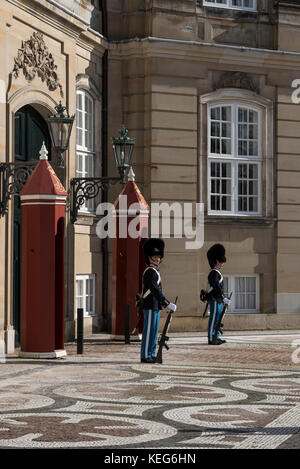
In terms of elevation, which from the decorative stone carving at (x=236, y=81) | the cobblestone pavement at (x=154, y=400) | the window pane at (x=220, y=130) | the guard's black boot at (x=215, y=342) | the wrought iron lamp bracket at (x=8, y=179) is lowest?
the guard's black boot at (x=215, y=342)

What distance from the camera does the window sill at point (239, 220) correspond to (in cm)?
2138

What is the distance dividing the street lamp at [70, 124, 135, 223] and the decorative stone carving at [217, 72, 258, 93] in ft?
12.3

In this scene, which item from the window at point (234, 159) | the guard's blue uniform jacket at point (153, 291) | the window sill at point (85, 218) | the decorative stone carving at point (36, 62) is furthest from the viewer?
the window at point (234, 159)

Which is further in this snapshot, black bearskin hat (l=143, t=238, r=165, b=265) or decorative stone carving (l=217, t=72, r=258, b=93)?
decorative stone carving (l=217, t=72, r=258, b=93)

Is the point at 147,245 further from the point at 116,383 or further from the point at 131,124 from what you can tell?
the point at 131,124

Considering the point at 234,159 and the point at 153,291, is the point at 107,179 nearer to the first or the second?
the point at 153,291

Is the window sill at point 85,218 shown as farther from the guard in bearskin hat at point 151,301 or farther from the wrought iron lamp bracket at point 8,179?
the guard in bearskin hat at point 151,301

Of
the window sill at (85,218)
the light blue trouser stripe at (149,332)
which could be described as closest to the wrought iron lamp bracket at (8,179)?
the light blue trouser stripe at (149,332)

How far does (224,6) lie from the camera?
71.0ft

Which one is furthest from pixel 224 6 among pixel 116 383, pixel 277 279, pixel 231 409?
pixel 231 409

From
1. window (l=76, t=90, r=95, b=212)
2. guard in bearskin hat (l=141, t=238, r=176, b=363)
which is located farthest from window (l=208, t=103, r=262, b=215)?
guard in bearskin hat (l=141, t=238, r=176, b=363)

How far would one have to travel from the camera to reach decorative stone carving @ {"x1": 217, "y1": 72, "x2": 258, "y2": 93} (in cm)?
2156

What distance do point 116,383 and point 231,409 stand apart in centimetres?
241

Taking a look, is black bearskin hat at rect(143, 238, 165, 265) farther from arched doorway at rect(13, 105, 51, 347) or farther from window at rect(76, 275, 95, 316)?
window at rect(76, 275, 95, 316)
